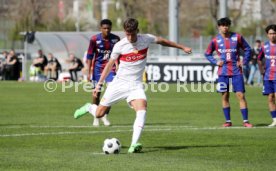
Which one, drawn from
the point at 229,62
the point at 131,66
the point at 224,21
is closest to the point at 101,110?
the point at 131,66

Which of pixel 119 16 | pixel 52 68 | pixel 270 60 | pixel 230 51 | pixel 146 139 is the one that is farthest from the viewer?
pixel 119 16

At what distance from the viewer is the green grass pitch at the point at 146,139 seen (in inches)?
481

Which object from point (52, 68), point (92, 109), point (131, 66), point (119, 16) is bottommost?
point (52, 68)

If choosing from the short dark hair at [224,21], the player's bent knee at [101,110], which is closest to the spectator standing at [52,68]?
the short dark hair at [224,21]

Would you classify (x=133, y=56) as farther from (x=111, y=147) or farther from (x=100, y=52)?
(x=100, y=52)

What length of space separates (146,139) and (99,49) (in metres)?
3.79

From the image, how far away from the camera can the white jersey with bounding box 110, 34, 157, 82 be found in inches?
554

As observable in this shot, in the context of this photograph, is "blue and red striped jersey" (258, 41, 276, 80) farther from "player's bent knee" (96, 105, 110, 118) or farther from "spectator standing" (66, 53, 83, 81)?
"spectator standing" (66, 53, 83, 81)

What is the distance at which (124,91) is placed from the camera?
46.3 ft

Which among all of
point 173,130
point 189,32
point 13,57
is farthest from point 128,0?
point 173,130

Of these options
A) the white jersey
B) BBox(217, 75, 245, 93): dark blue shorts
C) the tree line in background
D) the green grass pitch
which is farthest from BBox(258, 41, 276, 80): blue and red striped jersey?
the tree line in background

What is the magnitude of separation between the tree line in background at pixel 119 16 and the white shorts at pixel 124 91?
5112 centimetres

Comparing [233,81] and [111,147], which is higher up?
[233,81]

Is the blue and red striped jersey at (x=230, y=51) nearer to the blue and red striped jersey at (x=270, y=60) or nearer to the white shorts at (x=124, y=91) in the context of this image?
the blue and red striped jersey at (x=270, y=60)
